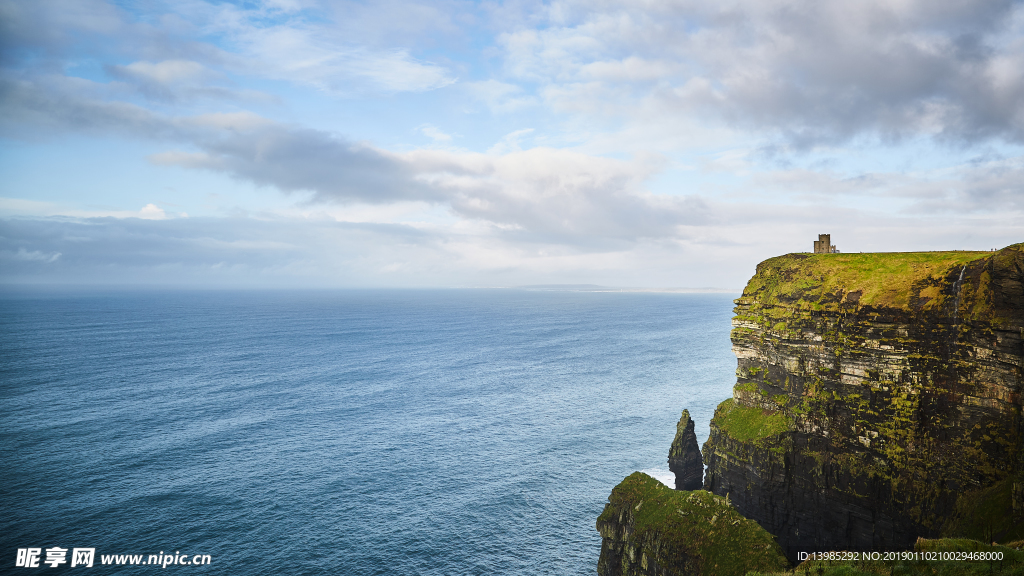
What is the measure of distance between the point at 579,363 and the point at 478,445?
217 feet

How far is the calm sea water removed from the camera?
44906mm

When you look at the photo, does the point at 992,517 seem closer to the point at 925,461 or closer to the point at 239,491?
the point at 925,461

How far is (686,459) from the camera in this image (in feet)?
194

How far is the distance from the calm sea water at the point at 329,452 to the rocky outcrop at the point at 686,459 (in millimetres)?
4675

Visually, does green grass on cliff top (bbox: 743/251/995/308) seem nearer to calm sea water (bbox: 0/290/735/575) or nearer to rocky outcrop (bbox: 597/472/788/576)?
rocky outcrop (bbox: 597/472/788/576)

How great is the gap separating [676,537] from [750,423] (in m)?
16.7

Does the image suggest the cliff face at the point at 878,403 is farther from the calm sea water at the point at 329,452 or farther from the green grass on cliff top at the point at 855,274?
the calm sea water at the point at 329,452

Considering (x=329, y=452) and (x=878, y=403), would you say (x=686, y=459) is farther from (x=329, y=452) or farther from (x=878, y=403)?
(x=329, y=452)

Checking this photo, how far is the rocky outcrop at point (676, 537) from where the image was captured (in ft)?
101

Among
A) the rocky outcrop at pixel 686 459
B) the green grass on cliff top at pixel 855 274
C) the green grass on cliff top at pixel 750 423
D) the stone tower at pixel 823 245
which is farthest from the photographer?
the rocky outcrop at pixel 686 459

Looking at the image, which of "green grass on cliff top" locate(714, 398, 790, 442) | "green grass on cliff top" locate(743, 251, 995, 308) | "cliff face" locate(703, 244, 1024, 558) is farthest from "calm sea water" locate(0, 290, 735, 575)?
"green grass on cliff top" locate(743, 251, 995, 308)

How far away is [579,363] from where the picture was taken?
13275cm

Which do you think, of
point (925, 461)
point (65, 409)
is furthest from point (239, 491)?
point (925, 461)

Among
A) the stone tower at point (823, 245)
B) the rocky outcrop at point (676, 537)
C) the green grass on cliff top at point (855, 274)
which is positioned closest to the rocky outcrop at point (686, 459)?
the green grass on cliff top at point (855, 274)
